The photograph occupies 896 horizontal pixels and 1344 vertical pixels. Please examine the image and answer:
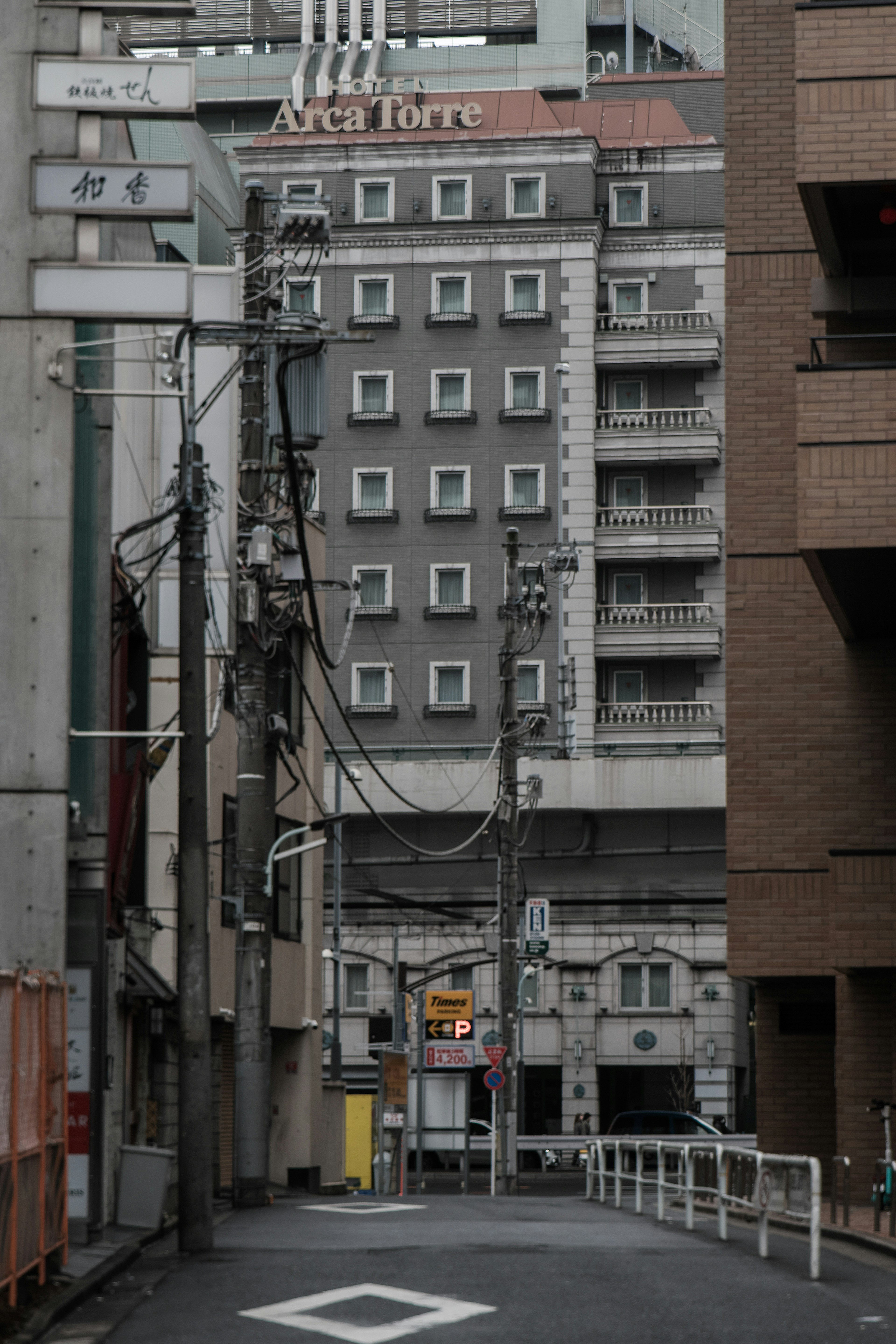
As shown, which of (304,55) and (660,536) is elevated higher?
Answer: (304,55)

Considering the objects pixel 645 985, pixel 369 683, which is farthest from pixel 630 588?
pixel 645 985

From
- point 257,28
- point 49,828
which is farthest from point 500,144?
point 49,828

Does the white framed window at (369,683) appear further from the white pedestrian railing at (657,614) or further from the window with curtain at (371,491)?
the white pedestrian railing at (657,614)

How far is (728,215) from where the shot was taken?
87.4 feet

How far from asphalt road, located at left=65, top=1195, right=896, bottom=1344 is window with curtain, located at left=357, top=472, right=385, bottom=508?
49.0 meters

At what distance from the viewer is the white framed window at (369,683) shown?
2574 inches

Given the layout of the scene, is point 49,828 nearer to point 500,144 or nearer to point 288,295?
point 288,295

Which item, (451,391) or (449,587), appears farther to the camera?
(451,391)

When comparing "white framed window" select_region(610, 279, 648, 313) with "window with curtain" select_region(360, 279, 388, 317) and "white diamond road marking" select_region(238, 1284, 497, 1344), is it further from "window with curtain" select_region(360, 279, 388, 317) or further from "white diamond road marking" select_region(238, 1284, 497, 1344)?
"white diamond road marking" select_region(238, 1284, 497, 1344)

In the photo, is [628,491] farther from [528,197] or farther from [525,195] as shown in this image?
[525,195]

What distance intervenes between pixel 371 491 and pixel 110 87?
49.1m

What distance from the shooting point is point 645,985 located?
197 ft

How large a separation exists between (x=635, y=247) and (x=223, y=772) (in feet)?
137

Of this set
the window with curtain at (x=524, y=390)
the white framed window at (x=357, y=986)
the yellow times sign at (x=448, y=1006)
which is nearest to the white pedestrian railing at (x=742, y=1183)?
the yellow times sign at (x=448, y=1006)
